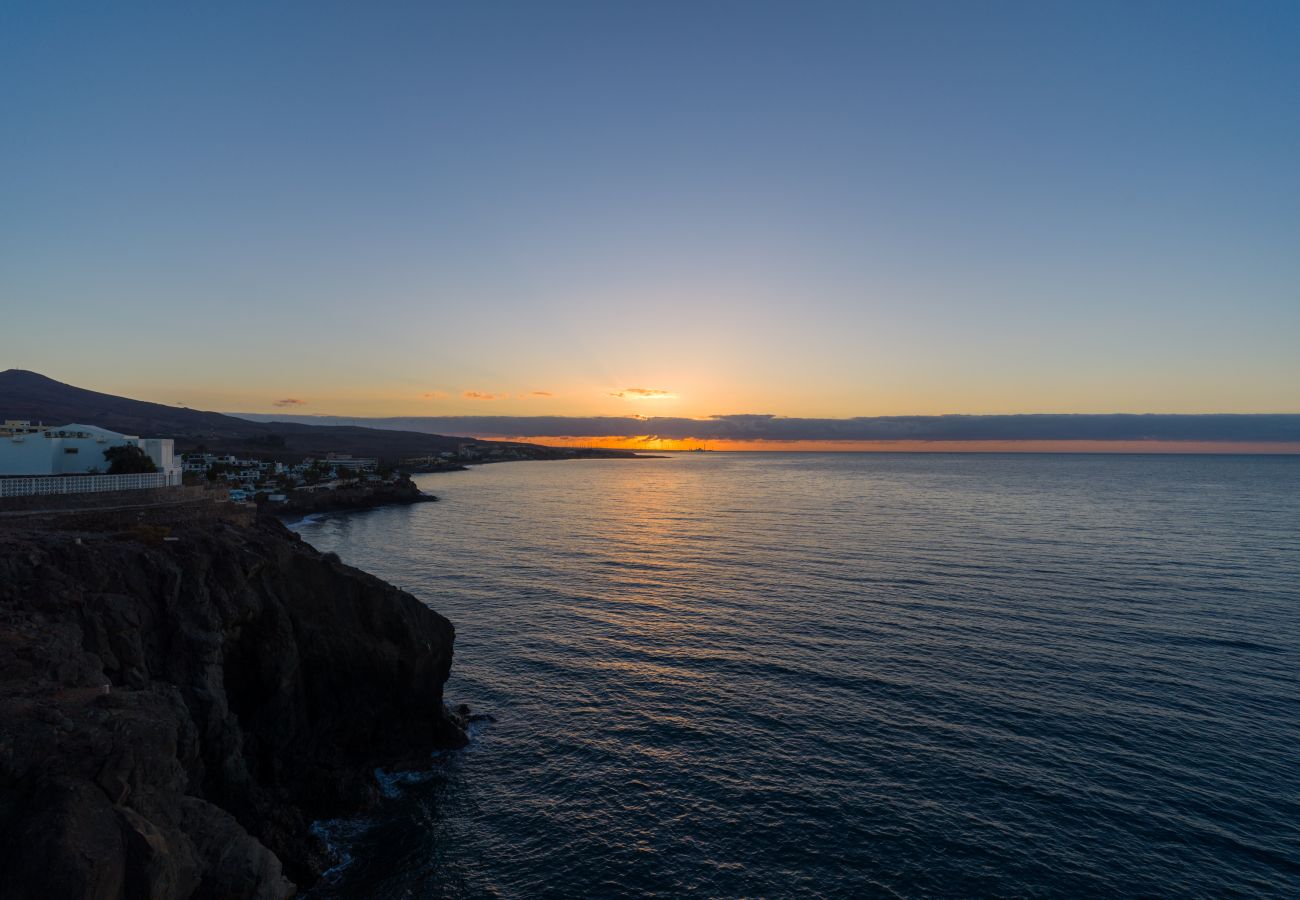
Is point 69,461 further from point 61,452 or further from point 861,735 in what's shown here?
point 861,735

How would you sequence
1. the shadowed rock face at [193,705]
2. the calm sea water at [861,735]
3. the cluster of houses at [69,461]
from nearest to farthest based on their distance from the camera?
the shadowed rock face at [193,705] < the calm sea water at [861,735] < the cluster of houses at [69,461]

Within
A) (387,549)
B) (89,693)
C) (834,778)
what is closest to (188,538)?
(89,693)

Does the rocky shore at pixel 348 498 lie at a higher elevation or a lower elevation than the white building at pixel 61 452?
lower

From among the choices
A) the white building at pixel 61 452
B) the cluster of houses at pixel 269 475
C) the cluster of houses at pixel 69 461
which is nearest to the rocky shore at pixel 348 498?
the cluster of houses at pixel 269 475

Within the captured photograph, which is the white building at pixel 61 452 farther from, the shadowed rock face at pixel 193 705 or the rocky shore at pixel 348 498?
the rocky shore at pixel 348 498

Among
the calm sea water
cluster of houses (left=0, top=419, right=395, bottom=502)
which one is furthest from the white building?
the calm sea water

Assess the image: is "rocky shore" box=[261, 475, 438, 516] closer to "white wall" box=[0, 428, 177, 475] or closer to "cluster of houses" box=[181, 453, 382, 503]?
"cluster of houses" box=[181, 453, 382, 503]

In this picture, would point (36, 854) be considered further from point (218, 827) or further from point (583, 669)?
point (583, 669)

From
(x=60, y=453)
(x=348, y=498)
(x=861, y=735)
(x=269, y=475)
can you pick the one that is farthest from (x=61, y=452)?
(x=269, y=475)
